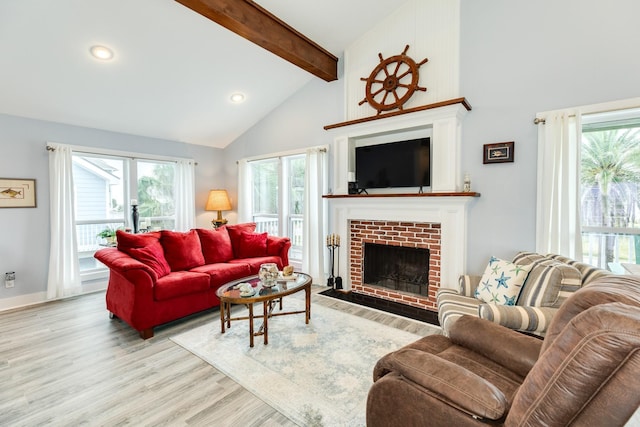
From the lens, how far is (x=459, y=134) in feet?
10.5

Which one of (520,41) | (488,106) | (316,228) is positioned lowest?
(316,228)

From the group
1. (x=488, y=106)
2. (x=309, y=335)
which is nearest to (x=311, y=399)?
(x=309, y=335)

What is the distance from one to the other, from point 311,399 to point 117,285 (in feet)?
7.57

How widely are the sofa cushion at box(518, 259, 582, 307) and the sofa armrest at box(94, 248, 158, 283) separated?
3088 millimetres

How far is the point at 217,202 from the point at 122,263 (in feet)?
9.21

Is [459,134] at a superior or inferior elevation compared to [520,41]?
inferior

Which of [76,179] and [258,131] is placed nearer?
[76,179]

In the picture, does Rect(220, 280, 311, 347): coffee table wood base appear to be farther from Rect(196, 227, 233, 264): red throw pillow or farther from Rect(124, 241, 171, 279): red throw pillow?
Rect(196, 227, 233, 264): red throw pillow

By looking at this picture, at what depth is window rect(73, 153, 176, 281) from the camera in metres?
4.14

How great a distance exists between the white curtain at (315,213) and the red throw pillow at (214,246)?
1160mm

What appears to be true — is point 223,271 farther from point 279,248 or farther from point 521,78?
point 521,78

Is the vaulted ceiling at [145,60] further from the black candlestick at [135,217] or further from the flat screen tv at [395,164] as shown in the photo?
the flat screen tv at [395,164]

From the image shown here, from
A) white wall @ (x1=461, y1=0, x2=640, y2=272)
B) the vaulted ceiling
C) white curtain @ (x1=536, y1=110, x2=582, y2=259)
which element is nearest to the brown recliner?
white curtain @ (x1=536, y1=110, x2=582, y2=259)

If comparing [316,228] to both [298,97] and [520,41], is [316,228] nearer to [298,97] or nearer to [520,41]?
[298,97]
